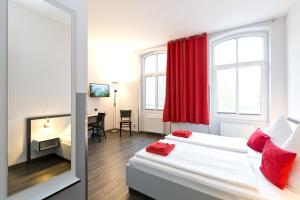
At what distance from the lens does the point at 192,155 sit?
2.06 meters

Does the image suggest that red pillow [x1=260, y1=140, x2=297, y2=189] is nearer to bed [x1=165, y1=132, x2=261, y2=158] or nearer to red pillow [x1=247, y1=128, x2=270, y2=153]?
bed [x1=165, y1=132, x2=261, y2=158]

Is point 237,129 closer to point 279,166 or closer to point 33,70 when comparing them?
point 279,166

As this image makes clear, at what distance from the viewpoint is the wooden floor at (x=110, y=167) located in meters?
2.04

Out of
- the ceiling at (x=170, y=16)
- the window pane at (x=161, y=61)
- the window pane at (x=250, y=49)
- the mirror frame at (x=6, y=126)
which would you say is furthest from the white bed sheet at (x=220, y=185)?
the window pane at (x=161, y=61)

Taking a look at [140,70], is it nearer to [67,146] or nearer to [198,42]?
[198,42]

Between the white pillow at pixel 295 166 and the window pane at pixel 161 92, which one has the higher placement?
the window pane at pixel 161 92

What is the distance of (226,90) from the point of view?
4.04m

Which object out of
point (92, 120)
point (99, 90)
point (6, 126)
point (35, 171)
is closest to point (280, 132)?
point (35, 171)

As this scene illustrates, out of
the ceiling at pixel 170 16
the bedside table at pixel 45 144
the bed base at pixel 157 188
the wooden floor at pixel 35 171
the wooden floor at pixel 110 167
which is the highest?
the ceiling at pixel 170 16

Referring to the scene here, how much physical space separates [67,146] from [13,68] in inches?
26.2

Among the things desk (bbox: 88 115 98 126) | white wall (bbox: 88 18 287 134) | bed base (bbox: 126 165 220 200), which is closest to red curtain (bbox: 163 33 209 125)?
white wall (bbox: 88 18 287 134)

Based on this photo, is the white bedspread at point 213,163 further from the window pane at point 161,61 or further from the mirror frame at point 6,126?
the window pane at point 161,61

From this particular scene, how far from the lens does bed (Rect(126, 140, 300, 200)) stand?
1369 mm

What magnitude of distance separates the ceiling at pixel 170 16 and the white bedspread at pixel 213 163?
2500 millimetres
